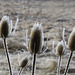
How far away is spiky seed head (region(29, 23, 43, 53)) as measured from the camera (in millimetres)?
330

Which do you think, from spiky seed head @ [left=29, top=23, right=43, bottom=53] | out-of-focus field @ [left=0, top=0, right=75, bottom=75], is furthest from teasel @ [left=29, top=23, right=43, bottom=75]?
out-of-focus field @ [left=0, top=0, right=75, bottom=75]

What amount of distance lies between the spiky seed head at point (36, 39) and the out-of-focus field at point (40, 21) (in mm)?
353

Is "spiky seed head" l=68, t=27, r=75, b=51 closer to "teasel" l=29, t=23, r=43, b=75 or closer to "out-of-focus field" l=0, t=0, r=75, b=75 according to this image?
"teasel" l=29, t=23, r=43, b=75

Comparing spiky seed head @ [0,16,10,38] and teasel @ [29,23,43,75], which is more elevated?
spiky seed head @ [0,16,10,38]

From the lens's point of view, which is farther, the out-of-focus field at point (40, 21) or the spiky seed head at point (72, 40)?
the out-of-focus field at point (40, 21)

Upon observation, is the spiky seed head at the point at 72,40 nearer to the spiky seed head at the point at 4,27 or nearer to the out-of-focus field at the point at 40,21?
the spiky seed head at the point at 4,27

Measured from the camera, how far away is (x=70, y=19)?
1.66 m

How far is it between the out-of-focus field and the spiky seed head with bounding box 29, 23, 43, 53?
35 centimetres

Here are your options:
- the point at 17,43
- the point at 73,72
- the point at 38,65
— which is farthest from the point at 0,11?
the point at 73,72

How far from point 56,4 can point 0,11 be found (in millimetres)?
724

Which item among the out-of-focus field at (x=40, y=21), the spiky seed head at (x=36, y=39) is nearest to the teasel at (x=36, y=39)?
the spiky seed head at (x=36, y=39)

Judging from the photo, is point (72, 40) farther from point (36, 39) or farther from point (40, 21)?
point (40, 21)

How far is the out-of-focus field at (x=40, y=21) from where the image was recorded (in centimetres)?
84

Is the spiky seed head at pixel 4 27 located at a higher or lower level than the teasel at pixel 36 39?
higher
